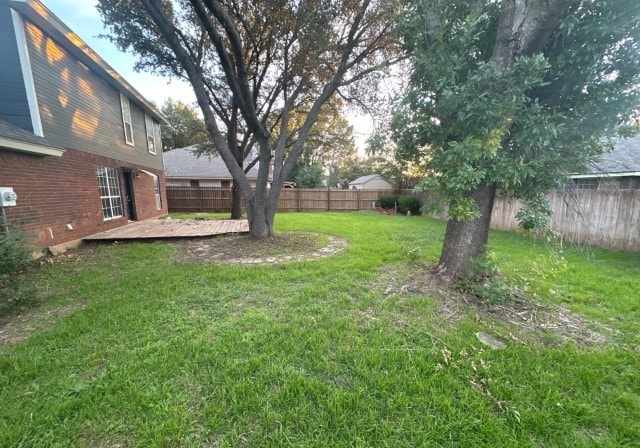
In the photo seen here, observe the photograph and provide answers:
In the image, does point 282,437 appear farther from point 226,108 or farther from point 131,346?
point 226,108

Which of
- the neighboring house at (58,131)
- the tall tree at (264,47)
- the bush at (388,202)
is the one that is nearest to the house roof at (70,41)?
the neighboring house at (58,131)

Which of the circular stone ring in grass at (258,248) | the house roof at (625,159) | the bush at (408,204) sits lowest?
the circular stone ring in grass at (258,248)

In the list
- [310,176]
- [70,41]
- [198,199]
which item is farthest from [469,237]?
[310,176]

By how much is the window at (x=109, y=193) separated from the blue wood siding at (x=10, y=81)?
2498 mm

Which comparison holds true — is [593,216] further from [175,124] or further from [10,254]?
[175,124]

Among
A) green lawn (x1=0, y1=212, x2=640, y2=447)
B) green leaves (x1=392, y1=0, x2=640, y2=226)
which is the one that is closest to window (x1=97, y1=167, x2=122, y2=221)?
green lawn (x1=0, y1=212, x2=640, y2=447)

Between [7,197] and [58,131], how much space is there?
2237mm

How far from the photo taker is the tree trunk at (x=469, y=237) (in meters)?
3.54

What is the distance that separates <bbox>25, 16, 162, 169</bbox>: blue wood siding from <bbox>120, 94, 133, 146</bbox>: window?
0.71 feet

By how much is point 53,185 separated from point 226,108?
250 inches

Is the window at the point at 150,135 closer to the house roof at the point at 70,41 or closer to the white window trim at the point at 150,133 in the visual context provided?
the white window trim at the point at 150,133

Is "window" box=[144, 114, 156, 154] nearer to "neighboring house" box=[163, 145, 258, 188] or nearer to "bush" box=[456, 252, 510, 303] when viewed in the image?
"neighboring house" box=[163, 145, 258, 188]

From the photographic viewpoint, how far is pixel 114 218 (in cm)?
844

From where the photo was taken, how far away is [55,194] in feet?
19.5
